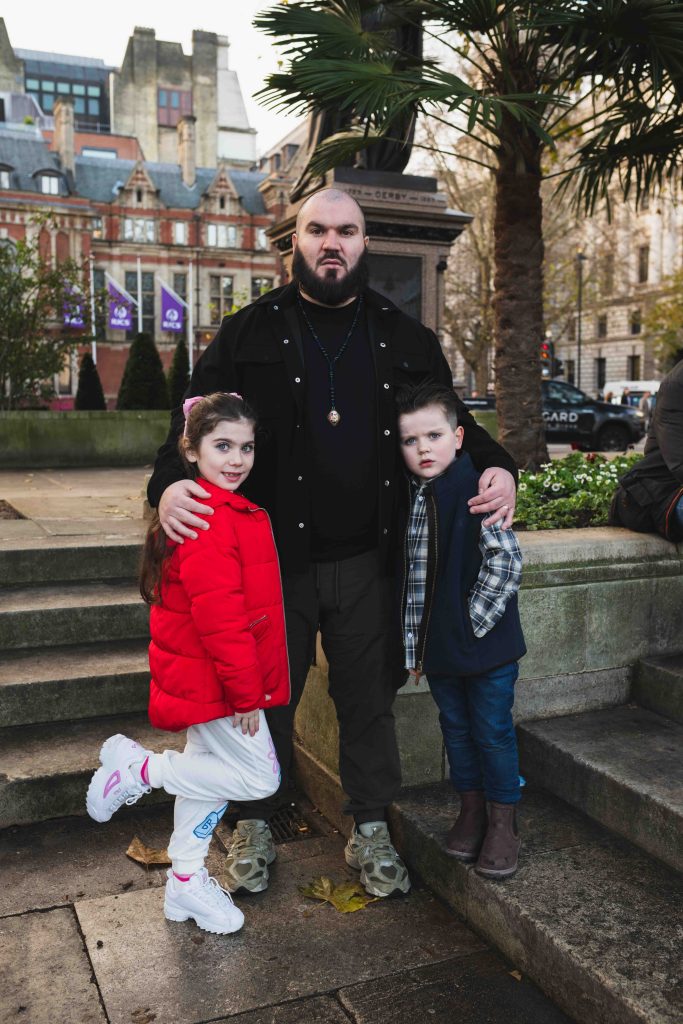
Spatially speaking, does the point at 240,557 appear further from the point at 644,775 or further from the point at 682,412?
the point at 682,412

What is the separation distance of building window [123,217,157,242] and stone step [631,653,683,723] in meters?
58.0

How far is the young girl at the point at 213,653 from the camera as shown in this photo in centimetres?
277

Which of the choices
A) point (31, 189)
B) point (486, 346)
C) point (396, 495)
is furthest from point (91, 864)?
point (31, 189)

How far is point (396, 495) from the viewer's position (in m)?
3.16

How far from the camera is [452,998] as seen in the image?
105 inches

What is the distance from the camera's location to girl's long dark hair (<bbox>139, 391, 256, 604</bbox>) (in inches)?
112

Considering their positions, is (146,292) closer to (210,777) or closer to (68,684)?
(68,684)

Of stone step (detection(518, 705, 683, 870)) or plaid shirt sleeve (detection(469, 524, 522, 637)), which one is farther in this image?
stone step (detection(518, 705, 683, 870))

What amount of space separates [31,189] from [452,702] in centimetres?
5856

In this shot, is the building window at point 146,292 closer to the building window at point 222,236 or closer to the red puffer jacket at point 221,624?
the building window at point 222,236

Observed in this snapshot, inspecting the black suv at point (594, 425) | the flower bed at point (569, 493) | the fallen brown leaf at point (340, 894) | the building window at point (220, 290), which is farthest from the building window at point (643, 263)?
the fallen brown leaf at point (340, 894)

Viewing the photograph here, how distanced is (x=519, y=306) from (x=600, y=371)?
2406 inches

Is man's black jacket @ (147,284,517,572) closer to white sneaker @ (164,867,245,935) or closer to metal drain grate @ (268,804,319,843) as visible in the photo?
white sneaker @ (164,867,245,935)

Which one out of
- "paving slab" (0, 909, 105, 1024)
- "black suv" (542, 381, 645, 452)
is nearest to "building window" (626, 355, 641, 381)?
"black suv" (542, 381, 645, 452)
